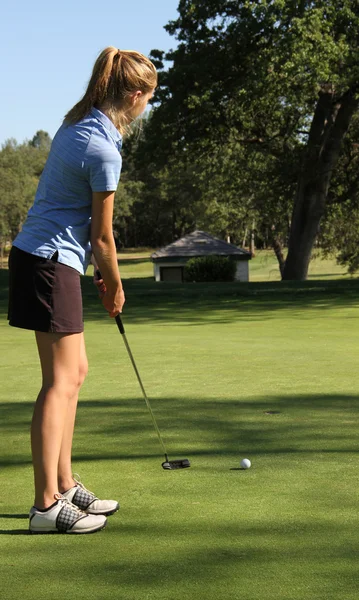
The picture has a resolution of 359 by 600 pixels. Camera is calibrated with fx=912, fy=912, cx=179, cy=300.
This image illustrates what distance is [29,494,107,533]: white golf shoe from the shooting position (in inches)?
152

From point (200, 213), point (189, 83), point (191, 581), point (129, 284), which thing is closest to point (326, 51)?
point (189, 83)

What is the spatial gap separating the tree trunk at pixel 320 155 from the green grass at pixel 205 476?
23318 millimetres

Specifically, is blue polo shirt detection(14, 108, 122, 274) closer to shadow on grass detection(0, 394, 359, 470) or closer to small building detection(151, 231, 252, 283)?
shadow on grass detection(0, 394, 359, 470)

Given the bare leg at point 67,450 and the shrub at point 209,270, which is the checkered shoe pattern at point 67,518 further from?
the shrub at point 209,270

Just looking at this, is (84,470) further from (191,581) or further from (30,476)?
(191,581)

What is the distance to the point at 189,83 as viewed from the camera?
3047cm

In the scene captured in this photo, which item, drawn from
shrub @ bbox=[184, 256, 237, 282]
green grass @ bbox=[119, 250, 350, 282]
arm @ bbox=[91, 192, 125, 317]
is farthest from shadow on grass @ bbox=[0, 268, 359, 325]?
green grass @ bbox=[119, 250, 350, 282]

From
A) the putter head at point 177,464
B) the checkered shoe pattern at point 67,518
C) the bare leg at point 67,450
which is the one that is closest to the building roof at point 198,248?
the putter head at point 177,464

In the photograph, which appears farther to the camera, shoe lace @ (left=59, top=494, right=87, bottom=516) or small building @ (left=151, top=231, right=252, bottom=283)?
small building @ (left=151, top=231, right=252, bottom=283)

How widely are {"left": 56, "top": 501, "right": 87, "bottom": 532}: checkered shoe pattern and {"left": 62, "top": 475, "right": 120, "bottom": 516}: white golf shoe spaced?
145mm

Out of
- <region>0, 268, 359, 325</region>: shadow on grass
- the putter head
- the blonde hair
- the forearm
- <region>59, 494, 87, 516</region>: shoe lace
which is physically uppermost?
the blonde hair

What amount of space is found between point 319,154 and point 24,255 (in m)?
30.8

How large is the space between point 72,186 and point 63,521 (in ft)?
4.73

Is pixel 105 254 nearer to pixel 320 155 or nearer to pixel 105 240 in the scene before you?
pixel 105 240
